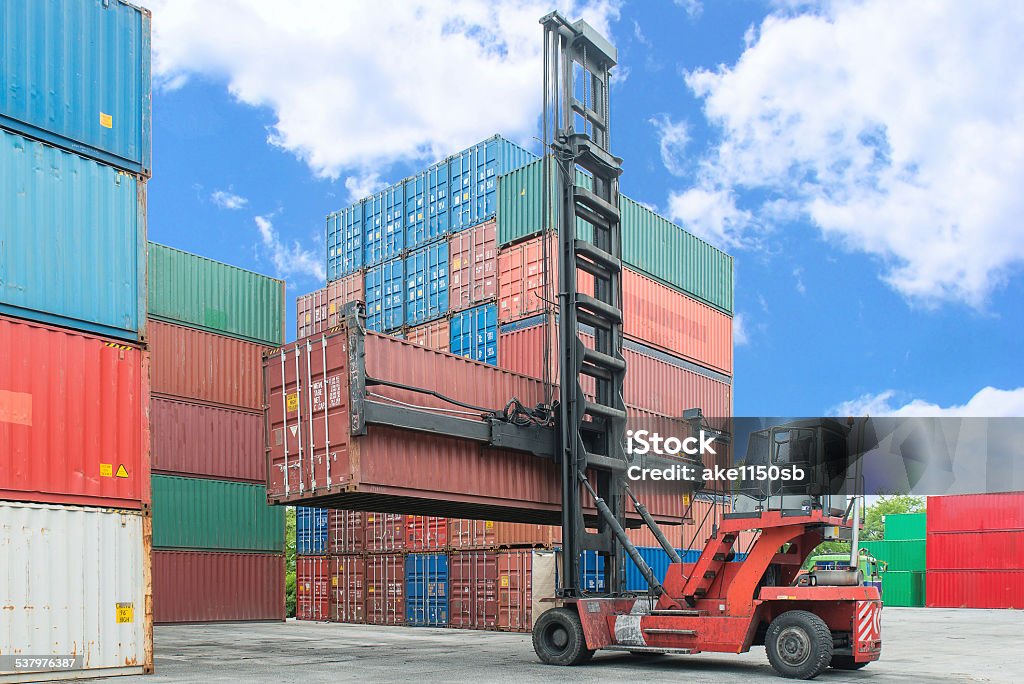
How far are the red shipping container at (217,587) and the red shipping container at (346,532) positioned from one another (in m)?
1.97

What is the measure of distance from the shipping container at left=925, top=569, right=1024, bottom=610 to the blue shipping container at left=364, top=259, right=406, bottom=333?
30936 millimetres

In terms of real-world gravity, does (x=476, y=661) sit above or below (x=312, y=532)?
above

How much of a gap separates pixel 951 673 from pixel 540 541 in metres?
12.9

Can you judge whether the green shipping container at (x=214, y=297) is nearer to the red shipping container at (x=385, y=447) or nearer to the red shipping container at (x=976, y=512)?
the red shipping container at (x=385, y=447)

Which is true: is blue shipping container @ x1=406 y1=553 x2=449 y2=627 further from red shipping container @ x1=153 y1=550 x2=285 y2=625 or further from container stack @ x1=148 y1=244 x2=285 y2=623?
red shipping container @ x1=153 y1=550 x2=285 y2=625

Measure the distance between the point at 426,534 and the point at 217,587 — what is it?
633cm

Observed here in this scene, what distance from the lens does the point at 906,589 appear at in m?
52.2

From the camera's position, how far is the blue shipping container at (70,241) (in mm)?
13156

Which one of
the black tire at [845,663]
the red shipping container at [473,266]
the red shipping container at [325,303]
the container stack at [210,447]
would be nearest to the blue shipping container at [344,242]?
the red shipping container at [325,303]

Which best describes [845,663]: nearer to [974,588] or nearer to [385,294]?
[385,294]

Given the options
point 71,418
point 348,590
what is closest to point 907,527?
point 348,590

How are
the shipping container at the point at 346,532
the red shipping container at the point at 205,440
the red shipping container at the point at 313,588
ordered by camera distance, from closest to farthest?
the red shipping container at the point at 205,440 < the shipping container at the point at 346,532 < the red shipping container at the point at 313,588

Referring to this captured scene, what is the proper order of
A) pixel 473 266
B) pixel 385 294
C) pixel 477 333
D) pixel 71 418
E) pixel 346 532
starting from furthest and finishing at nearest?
pixel 346 532 < pixel 385 294 < pixel 473 266 < pixel 477 333 < pixel 71 418

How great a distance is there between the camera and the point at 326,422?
14.5m
